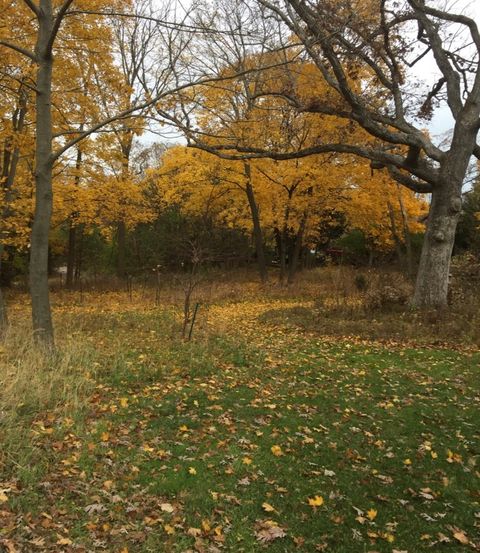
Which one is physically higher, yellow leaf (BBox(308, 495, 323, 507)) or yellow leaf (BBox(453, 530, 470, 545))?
yellow leaf (BBox(308, 495, 323, 507))

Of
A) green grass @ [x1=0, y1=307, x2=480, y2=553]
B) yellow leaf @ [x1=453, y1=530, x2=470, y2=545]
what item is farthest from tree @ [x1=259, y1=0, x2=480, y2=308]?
yellow leaf @ [x1=453, y1=530, x2=470, y2=545]

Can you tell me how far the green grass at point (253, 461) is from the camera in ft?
11.8

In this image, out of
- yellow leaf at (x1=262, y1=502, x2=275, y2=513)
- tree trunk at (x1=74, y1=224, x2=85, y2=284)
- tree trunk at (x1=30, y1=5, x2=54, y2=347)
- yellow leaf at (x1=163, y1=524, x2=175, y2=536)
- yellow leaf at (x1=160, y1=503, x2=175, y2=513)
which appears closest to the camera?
yellow leaf at (x1=163, y1=524, x2=175, y2=536)

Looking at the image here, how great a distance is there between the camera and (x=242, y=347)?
9.42 meters

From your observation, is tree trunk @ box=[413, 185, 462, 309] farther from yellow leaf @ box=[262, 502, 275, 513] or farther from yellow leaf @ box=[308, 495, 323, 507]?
yellow leaf @ box=[262, 502, 275, 513]

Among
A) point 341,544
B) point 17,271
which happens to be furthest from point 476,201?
point 341,544

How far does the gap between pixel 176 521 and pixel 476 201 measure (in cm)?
2864

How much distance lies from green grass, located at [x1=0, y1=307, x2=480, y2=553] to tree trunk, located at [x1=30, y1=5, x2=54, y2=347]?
1.26 m

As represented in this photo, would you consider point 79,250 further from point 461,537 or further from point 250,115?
point 461,537

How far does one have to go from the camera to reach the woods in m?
3.86

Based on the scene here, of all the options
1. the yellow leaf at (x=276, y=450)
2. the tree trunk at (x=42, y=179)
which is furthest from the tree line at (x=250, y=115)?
the yellow leaf at (x=276, y=450)

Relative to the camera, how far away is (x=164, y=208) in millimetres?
26703

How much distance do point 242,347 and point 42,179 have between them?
4662 millimetres

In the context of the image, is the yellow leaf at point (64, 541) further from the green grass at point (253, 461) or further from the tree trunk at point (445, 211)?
the tree trunk at point (445, 211)
